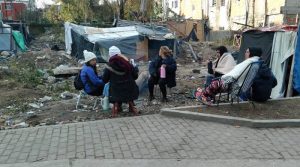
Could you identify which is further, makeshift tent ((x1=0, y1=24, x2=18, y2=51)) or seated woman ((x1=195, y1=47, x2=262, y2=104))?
makeshift tent ((x1=0, y1=24, x2=18, y2=51))

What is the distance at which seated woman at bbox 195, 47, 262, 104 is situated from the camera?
716 cm

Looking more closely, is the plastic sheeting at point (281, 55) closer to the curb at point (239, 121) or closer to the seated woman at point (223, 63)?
the seated woman at point (223, 63)

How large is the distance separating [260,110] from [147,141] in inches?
108

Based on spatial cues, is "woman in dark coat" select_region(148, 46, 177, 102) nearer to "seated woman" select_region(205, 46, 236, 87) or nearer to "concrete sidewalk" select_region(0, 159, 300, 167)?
"seated woman" select_region(205, 46, 236, 87)

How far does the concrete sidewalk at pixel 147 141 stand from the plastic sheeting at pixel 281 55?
378 centimetres

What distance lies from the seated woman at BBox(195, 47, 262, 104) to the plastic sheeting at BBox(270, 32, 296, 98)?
9.42 ft

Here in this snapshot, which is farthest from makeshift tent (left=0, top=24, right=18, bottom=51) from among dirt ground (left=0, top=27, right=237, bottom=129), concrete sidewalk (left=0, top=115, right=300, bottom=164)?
concrete sidewalk (left=0, top=115, right=300, bottom=164)

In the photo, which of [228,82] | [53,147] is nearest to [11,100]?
[53,147]

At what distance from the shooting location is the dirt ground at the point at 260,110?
279 inches

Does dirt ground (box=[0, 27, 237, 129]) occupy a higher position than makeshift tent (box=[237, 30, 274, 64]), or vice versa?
makeshift tent (box=[237, 30, 274, 64])

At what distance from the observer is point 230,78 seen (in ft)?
23.5

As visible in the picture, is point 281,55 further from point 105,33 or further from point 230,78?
point 105,33

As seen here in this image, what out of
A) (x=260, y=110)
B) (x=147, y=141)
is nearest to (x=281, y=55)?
(x=260, y=110)

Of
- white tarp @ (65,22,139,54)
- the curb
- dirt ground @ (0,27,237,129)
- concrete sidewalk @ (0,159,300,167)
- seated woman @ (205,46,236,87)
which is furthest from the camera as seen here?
white tarp @ (65,22,139,54)
